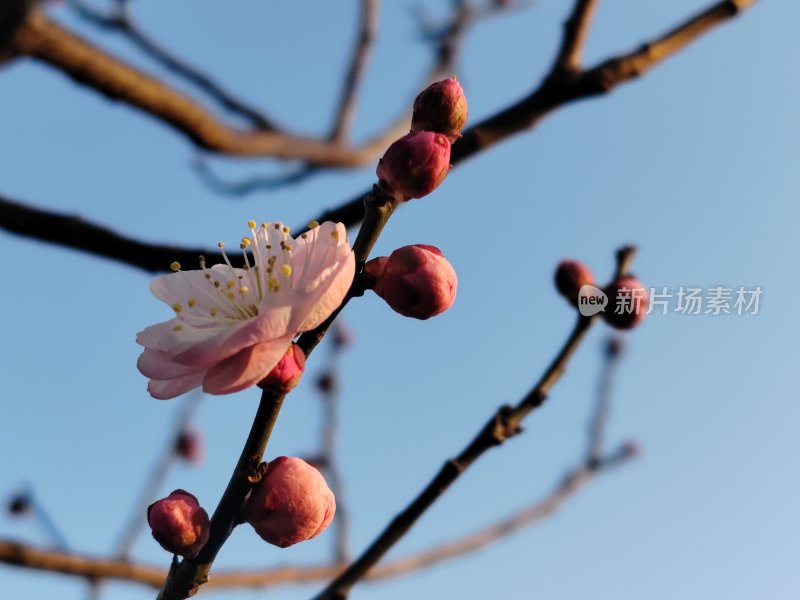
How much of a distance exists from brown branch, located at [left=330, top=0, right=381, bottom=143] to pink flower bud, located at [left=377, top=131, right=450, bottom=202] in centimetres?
187

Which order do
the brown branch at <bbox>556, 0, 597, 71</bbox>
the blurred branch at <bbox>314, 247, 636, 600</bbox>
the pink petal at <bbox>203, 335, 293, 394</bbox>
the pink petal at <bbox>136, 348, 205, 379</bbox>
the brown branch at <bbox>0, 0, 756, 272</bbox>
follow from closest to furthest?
the pink petal at <bbox>203, 335, 293, 394</bbox>, the pink petal at <bbox>136, 348, 205, 379</bbox>, the blurred branch at <bbox>314, 247, 636, 600</bbox>, the brown branch at <bbox>0, 0, 756, 272</bbox>, the brown branch at <bbox>556, 0, 597, 71</bbox>

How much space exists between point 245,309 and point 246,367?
0.34 metres

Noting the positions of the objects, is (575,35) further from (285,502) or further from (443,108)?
(285,502)

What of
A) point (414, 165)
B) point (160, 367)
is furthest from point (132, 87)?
point (414, 165)

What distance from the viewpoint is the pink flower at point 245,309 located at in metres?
0.81

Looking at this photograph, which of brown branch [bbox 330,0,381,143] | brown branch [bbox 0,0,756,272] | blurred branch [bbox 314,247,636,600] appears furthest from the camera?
brown branch [bbox 330,0,381,143]

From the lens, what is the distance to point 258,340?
0.80m

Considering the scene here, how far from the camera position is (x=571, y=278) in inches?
57.1

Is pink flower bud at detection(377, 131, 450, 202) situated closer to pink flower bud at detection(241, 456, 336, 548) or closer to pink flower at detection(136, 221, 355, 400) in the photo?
pink flower at detection(136, 221, 355, 400)

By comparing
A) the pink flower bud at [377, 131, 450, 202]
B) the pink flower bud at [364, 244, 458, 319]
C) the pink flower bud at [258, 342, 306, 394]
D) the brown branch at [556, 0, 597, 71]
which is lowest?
the pink flower bud at [258, 342, 306, 394]

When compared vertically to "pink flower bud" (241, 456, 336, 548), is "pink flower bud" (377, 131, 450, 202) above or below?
above

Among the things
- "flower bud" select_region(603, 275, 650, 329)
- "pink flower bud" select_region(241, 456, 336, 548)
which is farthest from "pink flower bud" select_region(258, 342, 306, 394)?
"flower bud" select_region(603, 275, 650, 329)

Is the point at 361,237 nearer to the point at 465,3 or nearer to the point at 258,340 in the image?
the point at 258,340

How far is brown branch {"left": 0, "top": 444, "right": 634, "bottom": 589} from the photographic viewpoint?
5.10 ft
